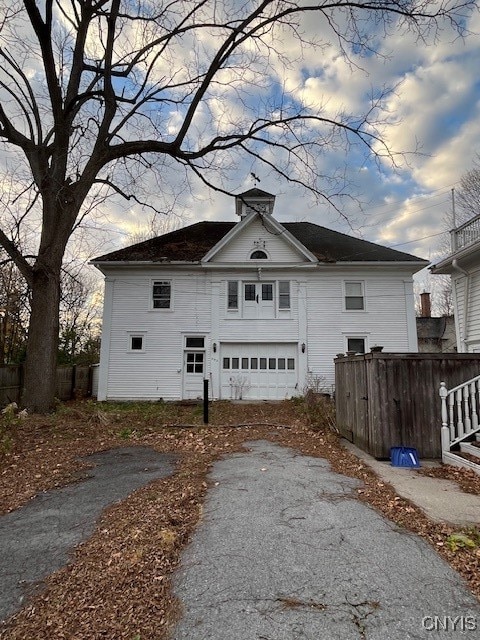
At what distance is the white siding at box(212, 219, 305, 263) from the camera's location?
15672 mm

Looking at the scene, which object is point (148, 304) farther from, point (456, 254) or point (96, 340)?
point (96, 340)

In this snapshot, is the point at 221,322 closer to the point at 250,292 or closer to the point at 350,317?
the point at 250,292

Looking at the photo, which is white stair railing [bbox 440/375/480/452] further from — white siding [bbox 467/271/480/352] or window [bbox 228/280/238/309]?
window [bbox 228/280/238/309]

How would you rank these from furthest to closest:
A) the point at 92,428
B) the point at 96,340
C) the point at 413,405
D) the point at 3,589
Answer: the point at 96,340, the point at 92,428, the point at 413,405, the point at 3,589

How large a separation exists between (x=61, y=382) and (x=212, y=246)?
28.8ft

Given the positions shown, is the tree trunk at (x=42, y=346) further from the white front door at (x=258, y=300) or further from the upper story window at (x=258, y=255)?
the upper story window at (x=258, y=255)

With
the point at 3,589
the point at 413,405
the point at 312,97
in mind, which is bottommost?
the point at 3,589

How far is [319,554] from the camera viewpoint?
9.32ft

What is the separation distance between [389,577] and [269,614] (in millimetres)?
930

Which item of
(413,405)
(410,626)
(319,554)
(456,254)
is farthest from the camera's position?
(456,254)

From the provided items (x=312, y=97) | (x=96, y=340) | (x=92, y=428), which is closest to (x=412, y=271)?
(x=312, y=97)

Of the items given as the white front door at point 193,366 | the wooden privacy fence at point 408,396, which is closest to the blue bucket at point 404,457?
the wooden privacy fence at point 408,396

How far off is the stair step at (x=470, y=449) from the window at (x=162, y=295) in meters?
12.0

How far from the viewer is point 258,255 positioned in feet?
52.0
